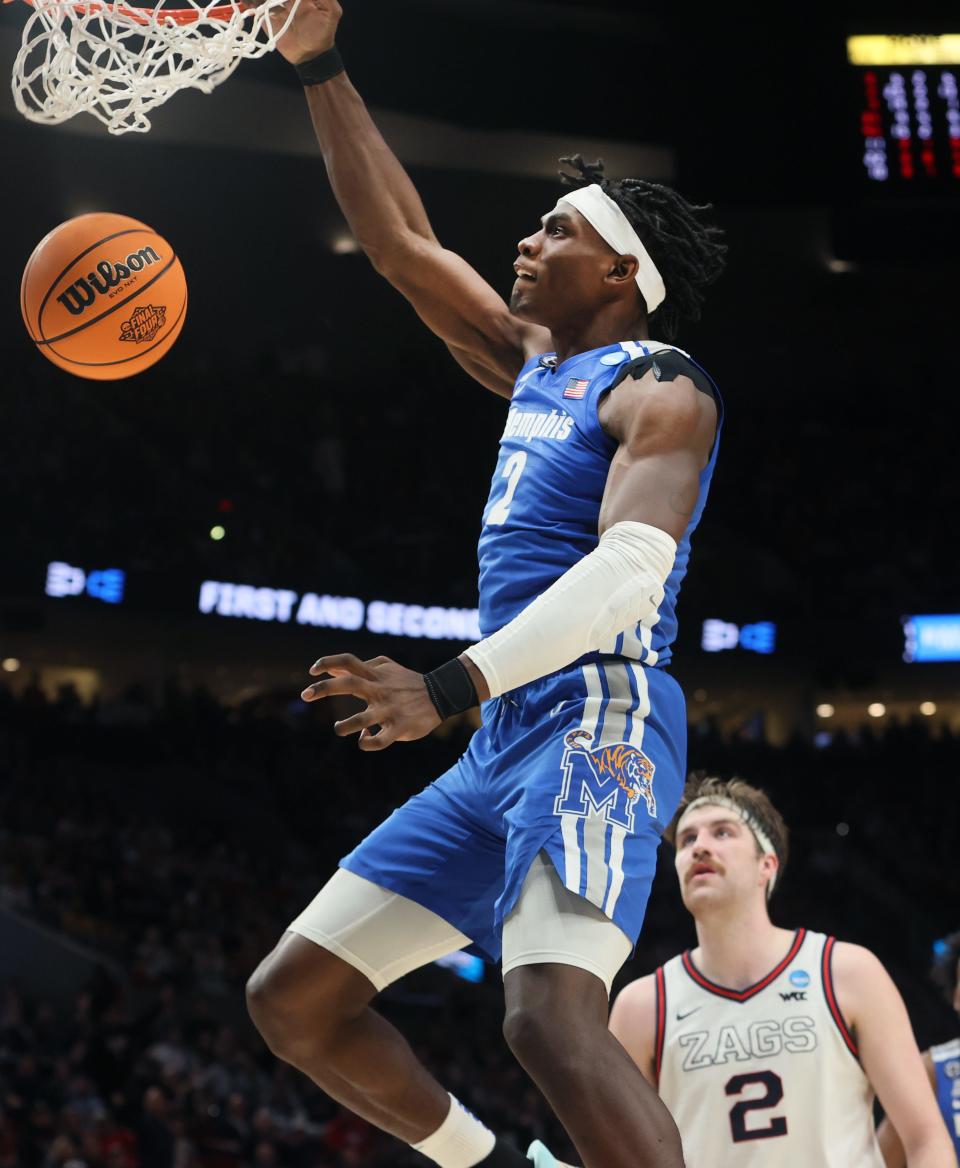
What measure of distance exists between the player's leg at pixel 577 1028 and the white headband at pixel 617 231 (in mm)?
1332

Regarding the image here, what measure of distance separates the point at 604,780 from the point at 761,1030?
49.8 inches

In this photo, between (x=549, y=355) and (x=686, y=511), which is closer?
(x=686, y=511)

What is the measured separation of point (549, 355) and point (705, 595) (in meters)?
15.6

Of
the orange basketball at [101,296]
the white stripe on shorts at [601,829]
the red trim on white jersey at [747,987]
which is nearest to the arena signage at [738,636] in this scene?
the red trim on white jersey at [747,987]

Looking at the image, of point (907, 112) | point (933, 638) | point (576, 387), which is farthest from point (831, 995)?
point (933, 638)

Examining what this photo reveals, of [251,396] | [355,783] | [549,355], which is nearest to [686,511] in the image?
[549,355]

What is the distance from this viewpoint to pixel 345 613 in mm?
17578

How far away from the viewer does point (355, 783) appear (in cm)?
1611

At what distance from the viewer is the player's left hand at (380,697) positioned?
2.40 m

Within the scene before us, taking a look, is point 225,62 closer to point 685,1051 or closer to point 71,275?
point 71,275

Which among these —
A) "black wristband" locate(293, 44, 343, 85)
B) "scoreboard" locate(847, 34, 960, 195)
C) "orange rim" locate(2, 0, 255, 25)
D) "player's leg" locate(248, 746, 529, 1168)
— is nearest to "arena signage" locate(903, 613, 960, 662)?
"scoreboard" locate(847, 34, 960, 195)

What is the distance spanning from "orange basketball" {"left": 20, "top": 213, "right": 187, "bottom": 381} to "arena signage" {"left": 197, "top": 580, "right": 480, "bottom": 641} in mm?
13261

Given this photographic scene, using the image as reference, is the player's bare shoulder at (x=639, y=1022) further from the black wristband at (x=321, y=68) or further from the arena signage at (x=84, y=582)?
the arena signage at (x=84, y=582)

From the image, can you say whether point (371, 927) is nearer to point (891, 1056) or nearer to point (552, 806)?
point (552, 806)
